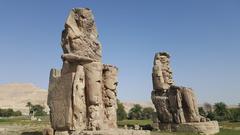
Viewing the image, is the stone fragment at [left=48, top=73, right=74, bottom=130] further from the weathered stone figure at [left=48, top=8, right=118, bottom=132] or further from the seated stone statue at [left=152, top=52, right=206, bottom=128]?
the seated stone statue at [left=152, top=52, right=206, bottom=128]

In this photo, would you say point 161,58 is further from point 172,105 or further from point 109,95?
point 109,95

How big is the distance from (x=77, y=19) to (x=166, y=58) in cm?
1140

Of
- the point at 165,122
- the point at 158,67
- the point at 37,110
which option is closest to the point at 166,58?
the point at 158,67

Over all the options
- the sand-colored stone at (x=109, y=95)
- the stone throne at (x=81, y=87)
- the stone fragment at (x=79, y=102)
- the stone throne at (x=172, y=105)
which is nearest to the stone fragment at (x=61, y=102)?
the stone throne at (x=81, y=87)

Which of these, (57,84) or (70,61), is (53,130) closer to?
(57,84)

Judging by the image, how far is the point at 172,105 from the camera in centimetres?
2252

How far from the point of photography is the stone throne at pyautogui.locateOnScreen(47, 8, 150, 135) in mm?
12805

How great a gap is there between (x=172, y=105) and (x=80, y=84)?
10.9 metres

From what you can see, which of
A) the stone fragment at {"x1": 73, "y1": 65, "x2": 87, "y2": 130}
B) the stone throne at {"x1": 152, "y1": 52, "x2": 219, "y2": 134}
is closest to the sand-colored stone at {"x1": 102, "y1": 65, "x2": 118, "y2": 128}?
the stone fragment at {"x1": 73, "y1": 65, "x2": 87, "y2": 130}

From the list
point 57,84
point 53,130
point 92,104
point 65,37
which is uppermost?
point 65,37

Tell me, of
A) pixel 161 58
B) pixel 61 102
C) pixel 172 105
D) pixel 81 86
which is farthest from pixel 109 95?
pixel 161 58

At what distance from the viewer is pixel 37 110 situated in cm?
8044

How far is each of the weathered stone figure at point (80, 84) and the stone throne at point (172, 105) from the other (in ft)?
27.8

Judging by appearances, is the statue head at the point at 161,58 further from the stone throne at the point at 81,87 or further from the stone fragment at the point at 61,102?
the stone fragment at the point at 61,102
